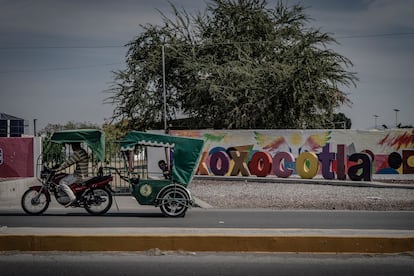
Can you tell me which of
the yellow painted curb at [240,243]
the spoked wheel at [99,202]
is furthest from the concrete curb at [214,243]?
the spoked wheel at [99,202]

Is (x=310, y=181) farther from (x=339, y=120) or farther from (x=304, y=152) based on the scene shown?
(x=339, y=120)

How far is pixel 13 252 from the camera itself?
28.1 feet

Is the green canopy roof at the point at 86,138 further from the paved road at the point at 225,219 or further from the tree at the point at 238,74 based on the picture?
the tree at the point at 238,74

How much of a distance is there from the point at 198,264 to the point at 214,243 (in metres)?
0.70

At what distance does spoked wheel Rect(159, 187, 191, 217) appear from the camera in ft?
44.9

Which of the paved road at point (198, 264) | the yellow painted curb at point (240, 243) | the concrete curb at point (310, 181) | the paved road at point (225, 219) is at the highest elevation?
the yellow painted curb at point (240, 243)

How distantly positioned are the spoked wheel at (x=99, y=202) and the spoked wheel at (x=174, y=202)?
128 centimetres

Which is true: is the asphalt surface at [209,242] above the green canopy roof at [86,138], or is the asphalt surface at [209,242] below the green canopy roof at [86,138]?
below

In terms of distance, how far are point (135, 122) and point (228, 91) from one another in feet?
25.0

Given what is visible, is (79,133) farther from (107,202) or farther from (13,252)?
(13,252)

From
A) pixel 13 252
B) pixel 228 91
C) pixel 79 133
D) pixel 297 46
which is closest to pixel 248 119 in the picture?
pixel 228 91

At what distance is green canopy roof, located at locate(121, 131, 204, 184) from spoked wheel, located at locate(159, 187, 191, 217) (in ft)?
1.21

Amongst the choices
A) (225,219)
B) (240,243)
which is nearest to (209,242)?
(240,243)

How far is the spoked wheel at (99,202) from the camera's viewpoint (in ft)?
45.4
